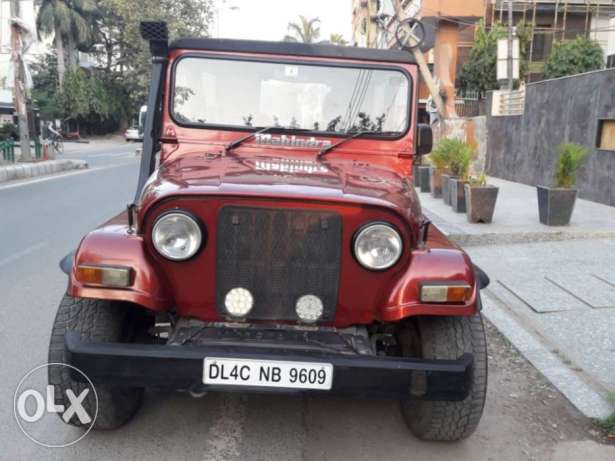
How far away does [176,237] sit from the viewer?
106 inches

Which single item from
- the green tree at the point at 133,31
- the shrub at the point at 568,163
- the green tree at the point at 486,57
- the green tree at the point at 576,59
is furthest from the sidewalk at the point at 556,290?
the green tree at the point at 133,31

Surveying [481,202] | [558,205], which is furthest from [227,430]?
[558,205]

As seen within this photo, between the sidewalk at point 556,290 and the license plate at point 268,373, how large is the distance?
1.85m

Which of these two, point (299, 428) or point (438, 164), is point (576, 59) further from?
point (299, 428)

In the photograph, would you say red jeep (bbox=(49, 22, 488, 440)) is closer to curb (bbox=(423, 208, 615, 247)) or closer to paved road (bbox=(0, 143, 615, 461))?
paved road (bbox=(0, 143, 615, 461))

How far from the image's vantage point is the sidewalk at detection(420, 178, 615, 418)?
4.14m

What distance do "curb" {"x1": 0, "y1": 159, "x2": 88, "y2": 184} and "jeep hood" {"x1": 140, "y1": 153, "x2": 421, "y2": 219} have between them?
13.4m

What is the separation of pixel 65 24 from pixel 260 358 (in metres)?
48.4

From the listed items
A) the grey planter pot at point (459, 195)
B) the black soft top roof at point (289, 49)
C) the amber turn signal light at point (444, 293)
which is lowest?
the grey planter pot at point (459, 195)

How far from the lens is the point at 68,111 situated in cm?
4762

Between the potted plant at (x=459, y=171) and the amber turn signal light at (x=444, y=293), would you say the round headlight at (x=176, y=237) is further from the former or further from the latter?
the potted plant at (x=459, y=171)

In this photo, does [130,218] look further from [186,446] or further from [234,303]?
[186,446]

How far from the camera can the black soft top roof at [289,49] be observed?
406cm

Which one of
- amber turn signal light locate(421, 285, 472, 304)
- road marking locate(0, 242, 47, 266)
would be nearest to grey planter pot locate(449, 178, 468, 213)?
road marking locate(0, 242, 47, 266)
